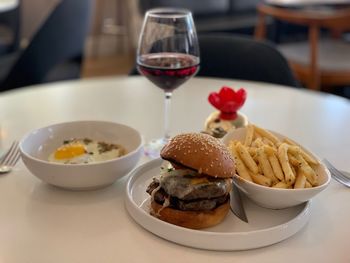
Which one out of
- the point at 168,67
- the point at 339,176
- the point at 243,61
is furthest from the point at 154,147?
the point at 243,61

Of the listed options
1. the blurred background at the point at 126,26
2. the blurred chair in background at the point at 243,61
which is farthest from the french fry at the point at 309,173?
the blurred background at the point at 126,26

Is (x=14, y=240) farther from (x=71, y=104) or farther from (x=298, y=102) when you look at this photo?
(x=298, y=102)

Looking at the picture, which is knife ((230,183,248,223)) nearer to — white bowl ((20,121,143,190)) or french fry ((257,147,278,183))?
french fry ((257,147,278,183))

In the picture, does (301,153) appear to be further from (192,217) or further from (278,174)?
(192,217)

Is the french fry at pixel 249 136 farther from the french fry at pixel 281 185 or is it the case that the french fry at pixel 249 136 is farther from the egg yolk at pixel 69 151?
the egg yolk at pixel 69 151

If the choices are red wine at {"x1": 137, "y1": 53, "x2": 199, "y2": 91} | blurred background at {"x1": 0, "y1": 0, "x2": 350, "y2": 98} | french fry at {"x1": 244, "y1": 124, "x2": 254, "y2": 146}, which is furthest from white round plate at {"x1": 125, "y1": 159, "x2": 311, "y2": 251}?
blurred background at {"x1": 0, "y1": 0, "x2": 350, "y2": 98}
